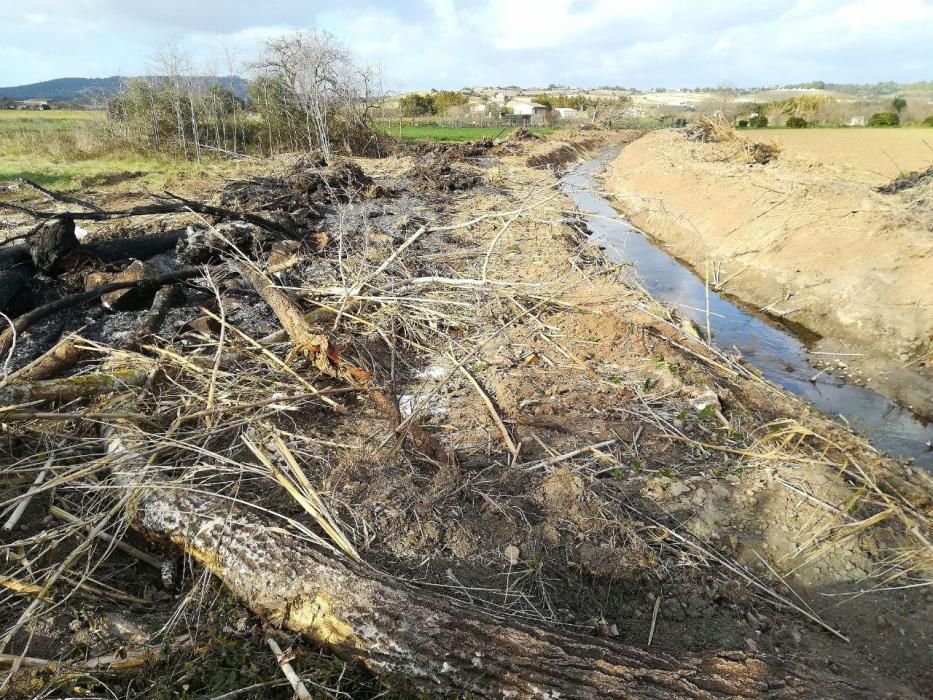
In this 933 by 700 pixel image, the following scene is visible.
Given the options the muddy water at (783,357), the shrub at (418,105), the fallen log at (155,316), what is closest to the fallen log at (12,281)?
the fallen log at (155,316)

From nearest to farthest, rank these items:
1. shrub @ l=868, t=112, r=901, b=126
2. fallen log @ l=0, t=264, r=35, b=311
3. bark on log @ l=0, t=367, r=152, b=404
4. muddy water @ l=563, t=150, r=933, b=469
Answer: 1. bark on log @ l=0, t=367, r=152, b=404
2. fallen log @ l=0, t=264, r=35, b=311
3. muddy water @ l=563, t=150, r=933, b=469
4. shrub @ l=868, t=112, r=901, b=126

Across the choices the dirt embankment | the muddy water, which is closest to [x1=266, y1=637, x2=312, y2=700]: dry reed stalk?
the muddy water

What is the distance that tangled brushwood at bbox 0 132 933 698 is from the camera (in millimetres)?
2045

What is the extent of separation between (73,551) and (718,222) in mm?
12629

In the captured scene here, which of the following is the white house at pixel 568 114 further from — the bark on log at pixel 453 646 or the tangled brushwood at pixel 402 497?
the bark on log at pixel 453 646

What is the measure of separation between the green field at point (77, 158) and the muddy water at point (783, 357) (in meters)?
13.9

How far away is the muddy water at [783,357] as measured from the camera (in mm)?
5109

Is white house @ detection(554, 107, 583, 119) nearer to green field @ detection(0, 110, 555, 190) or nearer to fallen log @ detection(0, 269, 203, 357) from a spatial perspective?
green field @ detection(0, 110, 555, 190)

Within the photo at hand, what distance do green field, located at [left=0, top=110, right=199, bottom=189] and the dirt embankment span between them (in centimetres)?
1490

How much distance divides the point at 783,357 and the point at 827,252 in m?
3.08

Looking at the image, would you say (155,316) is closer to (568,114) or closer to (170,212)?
(170,212)

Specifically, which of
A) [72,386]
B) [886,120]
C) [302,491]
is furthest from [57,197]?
[886,120]

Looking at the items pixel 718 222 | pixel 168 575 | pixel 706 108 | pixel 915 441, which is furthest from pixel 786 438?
pixel 706 108

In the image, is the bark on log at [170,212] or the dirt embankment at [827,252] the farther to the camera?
the dirt embankment at [827,252]
